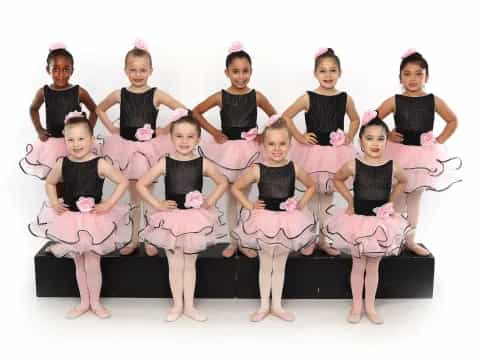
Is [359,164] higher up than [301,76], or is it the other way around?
[301,76]

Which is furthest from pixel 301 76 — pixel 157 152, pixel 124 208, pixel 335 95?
pixel 124 208

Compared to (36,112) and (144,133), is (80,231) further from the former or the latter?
(36,112)

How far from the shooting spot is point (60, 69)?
4699 millimetres

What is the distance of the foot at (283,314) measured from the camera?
4.50m

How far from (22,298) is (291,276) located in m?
1.57

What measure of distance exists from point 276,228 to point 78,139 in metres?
1.14

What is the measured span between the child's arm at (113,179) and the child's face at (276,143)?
782mm

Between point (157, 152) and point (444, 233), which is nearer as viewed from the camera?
point (157, 152)

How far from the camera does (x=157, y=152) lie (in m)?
4.73

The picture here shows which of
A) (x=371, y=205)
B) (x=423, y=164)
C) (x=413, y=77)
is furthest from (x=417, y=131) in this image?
(x=371, y=205)

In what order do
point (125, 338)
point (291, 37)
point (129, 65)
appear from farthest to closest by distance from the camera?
point (291, 37) → point (129, 65) → point (125, 338)

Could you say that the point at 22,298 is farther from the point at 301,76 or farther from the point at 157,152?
the point at 301,76

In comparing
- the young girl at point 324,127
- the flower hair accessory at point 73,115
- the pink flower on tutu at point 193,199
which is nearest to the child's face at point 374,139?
the young girl at point 324,127

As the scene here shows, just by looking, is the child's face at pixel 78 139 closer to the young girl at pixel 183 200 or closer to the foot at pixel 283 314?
the young girl at pixel 183 200
